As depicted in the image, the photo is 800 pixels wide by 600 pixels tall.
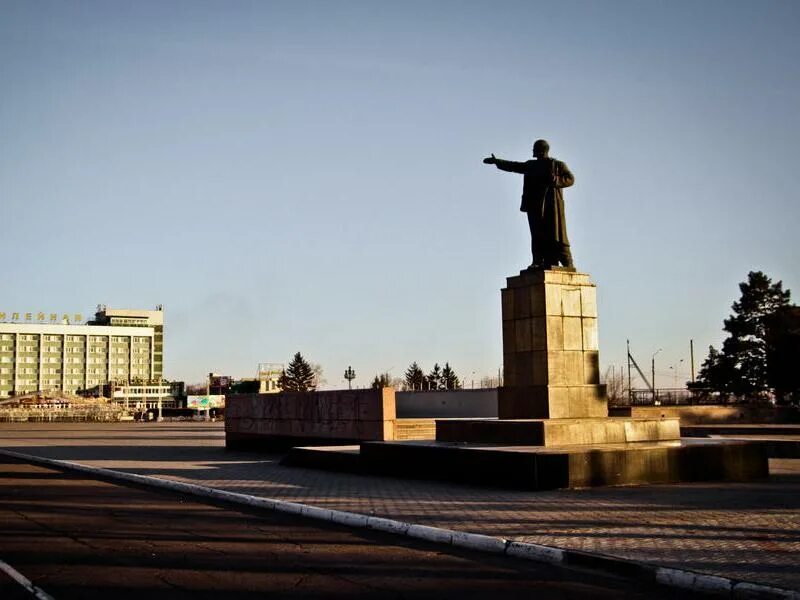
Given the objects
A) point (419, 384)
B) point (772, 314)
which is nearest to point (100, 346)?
point (419, 384)

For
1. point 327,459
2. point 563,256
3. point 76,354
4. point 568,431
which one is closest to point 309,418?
point 327,459

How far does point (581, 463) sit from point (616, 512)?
8.37 ft

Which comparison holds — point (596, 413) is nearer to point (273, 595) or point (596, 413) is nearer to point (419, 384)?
point (273, 595)

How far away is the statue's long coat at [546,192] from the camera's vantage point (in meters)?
15.9

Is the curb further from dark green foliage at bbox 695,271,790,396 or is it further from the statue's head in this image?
dark green foliage at bbox 695,271,790,396

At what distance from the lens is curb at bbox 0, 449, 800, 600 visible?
6.18 metres

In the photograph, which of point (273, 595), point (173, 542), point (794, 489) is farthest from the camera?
point (794, 489)

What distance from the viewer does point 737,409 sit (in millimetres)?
35688

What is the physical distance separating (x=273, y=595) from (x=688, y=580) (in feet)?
10.2

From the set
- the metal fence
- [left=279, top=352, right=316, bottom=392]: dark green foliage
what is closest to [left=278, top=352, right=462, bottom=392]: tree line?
[left=279, top=352, right=316, bottom=392]: dark green foliage

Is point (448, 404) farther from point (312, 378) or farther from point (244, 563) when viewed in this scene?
point (312, 378)

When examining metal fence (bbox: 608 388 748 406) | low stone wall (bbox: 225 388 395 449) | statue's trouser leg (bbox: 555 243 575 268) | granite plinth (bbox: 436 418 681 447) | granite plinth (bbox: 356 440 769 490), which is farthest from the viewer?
metal fence (bbox: 608 388 748 406)

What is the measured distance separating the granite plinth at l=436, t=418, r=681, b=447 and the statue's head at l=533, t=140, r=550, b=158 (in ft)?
16.7

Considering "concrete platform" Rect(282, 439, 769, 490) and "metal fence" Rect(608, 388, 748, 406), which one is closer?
"concrete platform" Rect(282, 439, 769, 490)
